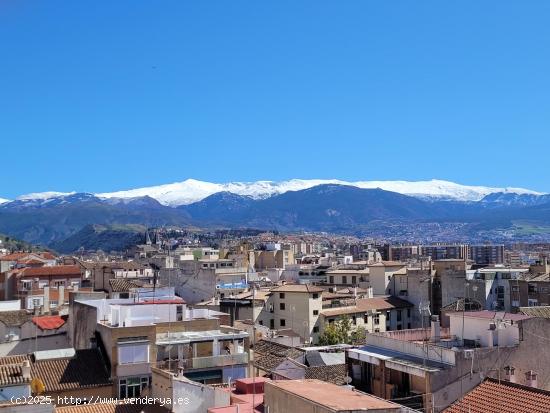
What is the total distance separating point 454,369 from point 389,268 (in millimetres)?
55670

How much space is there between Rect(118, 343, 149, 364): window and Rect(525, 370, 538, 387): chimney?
1308 cm

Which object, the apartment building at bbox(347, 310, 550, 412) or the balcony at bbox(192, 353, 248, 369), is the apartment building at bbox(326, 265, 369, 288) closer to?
the balcony at bbox(192, 353, 248, 369)

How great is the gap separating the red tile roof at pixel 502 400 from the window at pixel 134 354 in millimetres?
11469

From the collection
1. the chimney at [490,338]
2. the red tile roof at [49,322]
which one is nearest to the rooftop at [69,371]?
the red tile roof at [49,322]

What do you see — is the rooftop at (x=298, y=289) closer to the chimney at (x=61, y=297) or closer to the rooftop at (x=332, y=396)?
the chimney at (x=61, y=297)

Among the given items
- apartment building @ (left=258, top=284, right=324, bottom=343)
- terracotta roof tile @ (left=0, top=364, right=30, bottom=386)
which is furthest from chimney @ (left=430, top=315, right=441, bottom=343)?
apartment building @ (left=258, top=284, right=324, bottom=343)

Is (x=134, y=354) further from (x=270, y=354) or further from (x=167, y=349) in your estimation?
(x=270, y=354)

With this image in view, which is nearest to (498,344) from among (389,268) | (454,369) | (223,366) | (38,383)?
(454,369)

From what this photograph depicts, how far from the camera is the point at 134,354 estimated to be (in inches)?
973

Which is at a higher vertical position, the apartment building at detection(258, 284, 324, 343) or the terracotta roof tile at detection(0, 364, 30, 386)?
the terracotta roof tile at detection(0, 364, 30, 386)

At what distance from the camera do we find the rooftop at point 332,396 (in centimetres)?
1491

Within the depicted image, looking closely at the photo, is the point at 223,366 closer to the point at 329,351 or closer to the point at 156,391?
the point at 156,391

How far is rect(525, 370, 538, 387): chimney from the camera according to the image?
72.2 feet

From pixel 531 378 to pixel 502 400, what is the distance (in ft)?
17.9
